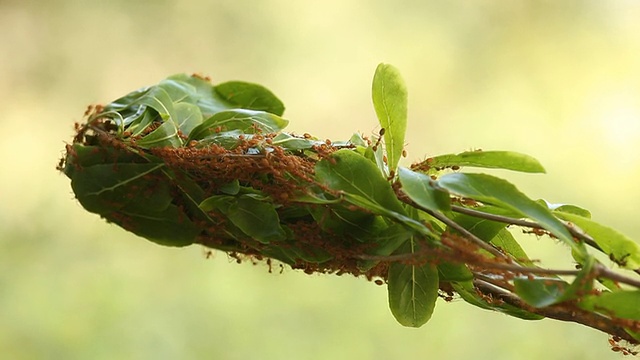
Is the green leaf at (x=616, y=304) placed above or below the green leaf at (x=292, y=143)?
below

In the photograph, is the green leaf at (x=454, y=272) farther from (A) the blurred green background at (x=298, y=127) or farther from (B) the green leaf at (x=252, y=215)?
(A) the blurred green background at (x=298, y=127)

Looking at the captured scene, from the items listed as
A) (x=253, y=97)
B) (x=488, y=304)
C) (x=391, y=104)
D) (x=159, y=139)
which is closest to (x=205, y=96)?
(x=253, y=97)

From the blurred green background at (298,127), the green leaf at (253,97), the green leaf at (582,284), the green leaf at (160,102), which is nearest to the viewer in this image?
the green leaf at (582,284)

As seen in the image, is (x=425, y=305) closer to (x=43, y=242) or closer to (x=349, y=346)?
(x=349, y=346)

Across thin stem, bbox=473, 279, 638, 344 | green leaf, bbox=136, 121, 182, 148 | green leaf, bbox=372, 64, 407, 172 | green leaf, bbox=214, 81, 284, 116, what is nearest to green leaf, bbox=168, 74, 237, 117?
green leaf, bbox=214, 81, 284, 116

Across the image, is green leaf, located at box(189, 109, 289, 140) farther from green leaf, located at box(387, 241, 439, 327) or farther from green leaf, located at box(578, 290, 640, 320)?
green leaf, located at box(578, 290, 640, 320)

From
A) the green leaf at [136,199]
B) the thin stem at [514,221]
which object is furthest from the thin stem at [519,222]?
the green leaf at [136,199]

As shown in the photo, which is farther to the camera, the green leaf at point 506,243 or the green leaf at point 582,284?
the green leaf at point 506,243
